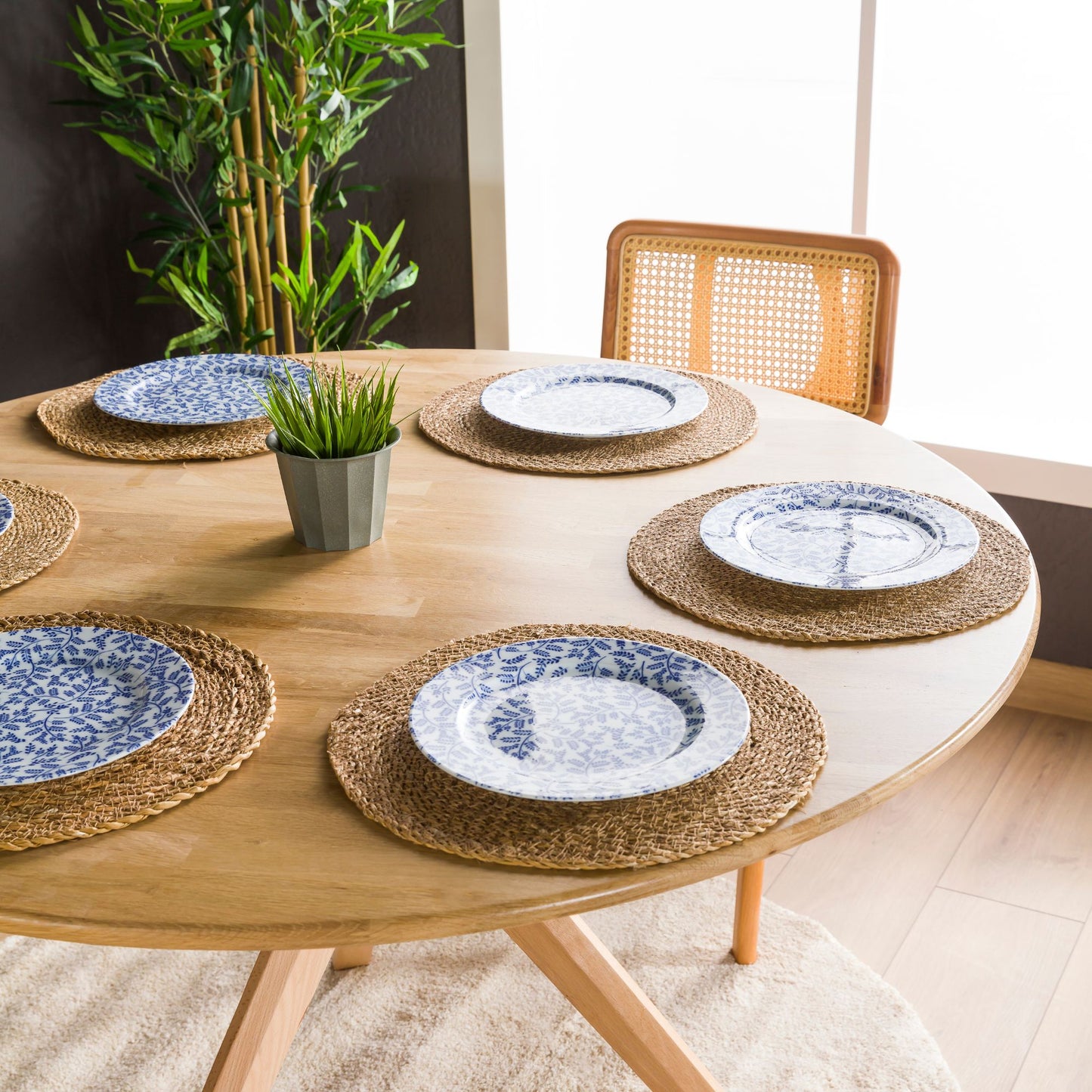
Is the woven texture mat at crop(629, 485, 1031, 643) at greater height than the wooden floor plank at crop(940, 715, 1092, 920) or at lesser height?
greater

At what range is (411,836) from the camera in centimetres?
84

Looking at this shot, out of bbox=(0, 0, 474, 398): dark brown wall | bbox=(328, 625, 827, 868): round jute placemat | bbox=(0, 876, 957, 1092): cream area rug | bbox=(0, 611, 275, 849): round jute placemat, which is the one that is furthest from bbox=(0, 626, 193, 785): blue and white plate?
bbox=(0, 0, 474, 398): dark brown wall

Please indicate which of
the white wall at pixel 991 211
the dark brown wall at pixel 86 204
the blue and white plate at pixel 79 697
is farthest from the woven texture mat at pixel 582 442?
the dark brown wall at pixel 86 204

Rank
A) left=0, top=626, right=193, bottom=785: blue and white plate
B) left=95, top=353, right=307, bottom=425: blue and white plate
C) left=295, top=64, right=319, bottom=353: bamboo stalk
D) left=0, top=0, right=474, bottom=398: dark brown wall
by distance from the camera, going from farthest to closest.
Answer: left=0, top=0, right=474, bottom=398: dark brown wall → left=295, top=64, right=319, bottom=353: bamboo stalk → left=95, top=353, right=307, bottom=425: blue and white plate → left=0, top=626, right=193, bottom=785: blue and white plate

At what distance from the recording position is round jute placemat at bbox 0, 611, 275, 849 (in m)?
0.86

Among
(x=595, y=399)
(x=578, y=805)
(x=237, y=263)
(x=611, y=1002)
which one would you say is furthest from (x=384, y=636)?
(x=237, y=263)

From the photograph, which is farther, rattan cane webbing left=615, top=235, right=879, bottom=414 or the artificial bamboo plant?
the artificial bamboo plant

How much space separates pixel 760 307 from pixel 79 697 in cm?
148

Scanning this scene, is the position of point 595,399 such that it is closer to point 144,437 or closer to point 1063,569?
point 144,437

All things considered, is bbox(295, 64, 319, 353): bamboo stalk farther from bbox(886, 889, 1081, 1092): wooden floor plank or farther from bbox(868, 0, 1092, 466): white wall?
bbox(886, 889, 1081, 1092): wooden floor plank

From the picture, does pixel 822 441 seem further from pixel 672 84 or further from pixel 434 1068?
pixel 672 84

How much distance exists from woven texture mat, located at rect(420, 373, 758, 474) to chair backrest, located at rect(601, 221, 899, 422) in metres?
0.50

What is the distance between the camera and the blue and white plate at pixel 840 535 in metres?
1.18

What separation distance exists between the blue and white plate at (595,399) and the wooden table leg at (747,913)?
0.68 m
